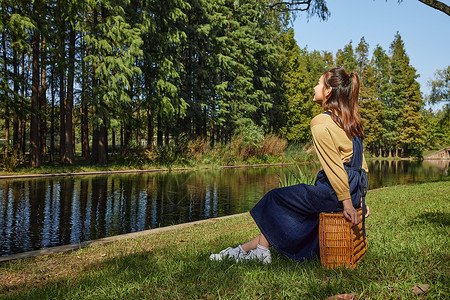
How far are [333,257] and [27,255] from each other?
138 inches

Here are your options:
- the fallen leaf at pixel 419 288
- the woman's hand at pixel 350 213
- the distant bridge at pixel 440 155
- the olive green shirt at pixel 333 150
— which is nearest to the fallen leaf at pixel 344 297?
the fallen leaf at pixel 419 288

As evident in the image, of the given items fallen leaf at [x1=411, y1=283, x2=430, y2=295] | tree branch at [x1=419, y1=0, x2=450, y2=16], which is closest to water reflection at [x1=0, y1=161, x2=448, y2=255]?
fallen leaf at [x1=411, y1=283, x2=430, y2=295]

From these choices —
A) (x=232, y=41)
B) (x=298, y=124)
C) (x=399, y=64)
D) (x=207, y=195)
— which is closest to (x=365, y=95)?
(x=399, y=64)

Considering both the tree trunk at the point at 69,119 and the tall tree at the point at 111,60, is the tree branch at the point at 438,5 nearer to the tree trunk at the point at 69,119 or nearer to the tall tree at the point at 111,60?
the tall tree at the point at 111,60

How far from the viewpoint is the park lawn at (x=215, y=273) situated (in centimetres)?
254

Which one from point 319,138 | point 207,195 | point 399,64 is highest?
point 399,64

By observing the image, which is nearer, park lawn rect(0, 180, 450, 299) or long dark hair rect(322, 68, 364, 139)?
park lawn rect(0, 180, 450, 299)

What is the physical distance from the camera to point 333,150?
9.26ft

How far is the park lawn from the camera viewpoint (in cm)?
254

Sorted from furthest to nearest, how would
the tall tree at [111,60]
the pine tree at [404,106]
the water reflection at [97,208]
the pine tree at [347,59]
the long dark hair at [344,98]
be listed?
the pine tree at [347,59]
the pine tree at [404,106]
the tall tree at [111,60]
the water reflection at [97,208]
the long dark hair at [344,98]

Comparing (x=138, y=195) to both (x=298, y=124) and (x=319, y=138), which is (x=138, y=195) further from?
(x=298, y=124)

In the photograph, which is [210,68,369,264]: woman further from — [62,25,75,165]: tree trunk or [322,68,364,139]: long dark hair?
[62,25,75,165]: tree trunk

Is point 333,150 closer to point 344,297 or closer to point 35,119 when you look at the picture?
point 344,297

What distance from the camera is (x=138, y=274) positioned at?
121 inches
